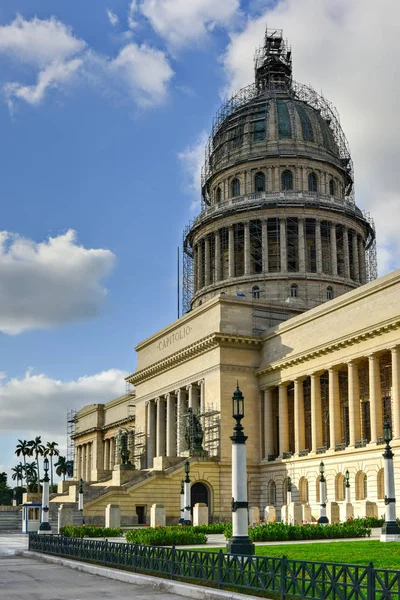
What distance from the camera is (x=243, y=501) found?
24.0 meters

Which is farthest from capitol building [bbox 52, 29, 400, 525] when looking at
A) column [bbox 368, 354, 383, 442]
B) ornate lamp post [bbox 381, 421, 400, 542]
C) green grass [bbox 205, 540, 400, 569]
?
green grass [bbox 205, 540, 400, 569]

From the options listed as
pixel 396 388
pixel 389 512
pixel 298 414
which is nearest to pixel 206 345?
pixel 298 414

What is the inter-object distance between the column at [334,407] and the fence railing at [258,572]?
3549 centimetres

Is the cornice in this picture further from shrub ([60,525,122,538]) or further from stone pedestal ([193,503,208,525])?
shrub ([60,525,122,538])

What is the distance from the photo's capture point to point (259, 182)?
97.2 metres

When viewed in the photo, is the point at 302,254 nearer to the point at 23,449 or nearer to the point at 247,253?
the point at 247,253

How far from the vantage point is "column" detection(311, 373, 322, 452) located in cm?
6444

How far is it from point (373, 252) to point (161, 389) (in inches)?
1439

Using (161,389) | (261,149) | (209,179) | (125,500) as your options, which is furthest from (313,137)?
(125,500)

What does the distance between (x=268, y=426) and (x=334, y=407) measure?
32.8 ft

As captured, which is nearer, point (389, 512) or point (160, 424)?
point (389, 512)

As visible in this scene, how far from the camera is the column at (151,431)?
85.2 meters

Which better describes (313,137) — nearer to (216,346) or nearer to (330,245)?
(330,245)

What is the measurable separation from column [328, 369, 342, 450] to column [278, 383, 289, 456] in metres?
6.59
